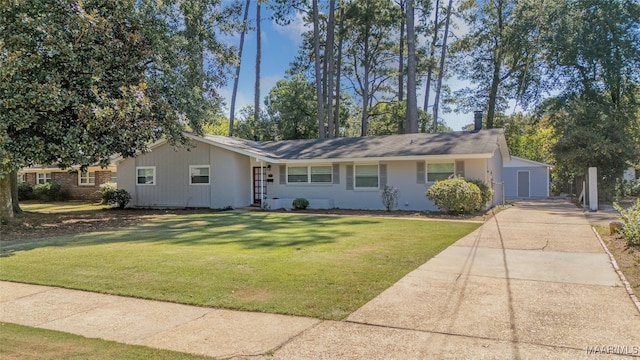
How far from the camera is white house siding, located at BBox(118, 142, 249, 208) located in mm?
19500

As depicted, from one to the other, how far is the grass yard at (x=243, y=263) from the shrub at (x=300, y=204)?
6.79 metres

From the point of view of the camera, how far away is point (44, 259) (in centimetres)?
784

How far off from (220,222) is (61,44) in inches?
271

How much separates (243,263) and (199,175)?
14034 millimetres

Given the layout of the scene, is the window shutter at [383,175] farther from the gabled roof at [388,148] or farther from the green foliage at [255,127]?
the green foliage at [255,127]

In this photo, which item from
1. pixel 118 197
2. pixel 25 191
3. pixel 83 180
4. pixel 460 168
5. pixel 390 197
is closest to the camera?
pixel 460 168

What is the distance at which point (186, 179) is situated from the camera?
20.5m

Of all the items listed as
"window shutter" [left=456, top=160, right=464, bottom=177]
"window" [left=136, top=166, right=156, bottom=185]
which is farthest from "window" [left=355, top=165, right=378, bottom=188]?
"window" [left=136, top=166, right=156, bottom=185]

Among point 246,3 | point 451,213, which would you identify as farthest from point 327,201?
point 246,3

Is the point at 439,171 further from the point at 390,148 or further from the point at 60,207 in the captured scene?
the point at 60,207

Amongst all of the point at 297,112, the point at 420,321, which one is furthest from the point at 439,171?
the point at 297,112

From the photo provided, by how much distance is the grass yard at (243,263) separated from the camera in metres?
5.29

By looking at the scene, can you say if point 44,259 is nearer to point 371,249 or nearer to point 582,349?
point 371,249

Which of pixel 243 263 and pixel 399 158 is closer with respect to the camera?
pixel 243 263
